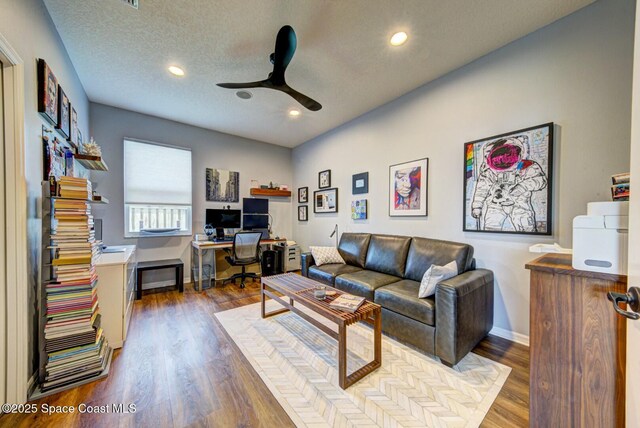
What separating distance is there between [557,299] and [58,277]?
294cm

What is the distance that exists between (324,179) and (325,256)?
1.66 m

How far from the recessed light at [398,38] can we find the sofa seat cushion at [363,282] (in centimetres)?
236

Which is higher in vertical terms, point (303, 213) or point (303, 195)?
point (303, 195)

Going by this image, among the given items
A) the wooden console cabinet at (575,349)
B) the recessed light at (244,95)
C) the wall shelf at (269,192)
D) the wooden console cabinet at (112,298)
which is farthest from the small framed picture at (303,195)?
the wooden console cabinet at (575,349)

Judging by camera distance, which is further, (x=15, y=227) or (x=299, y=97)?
(x=299, y=97)

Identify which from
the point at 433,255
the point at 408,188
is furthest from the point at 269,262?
the point at 433,255

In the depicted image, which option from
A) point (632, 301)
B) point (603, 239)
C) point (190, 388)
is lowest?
point (190, 388)

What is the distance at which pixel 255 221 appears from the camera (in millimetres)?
4758

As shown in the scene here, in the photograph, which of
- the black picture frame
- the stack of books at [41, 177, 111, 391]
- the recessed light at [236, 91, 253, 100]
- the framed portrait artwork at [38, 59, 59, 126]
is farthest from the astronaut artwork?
the framed portrait artwork at [38, 59, 59, 126]

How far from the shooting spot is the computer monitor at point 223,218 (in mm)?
4195

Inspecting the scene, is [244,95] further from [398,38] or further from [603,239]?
[603,239]

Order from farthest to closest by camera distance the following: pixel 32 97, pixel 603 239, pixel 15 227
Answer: pixel 32 97 → pixel 15 227 → pixel 603 239

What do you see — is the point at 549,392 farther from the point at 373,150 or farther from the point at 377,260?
the point at 373,150

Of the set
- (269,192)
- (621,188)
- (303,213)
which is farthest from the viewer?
(303,213)
